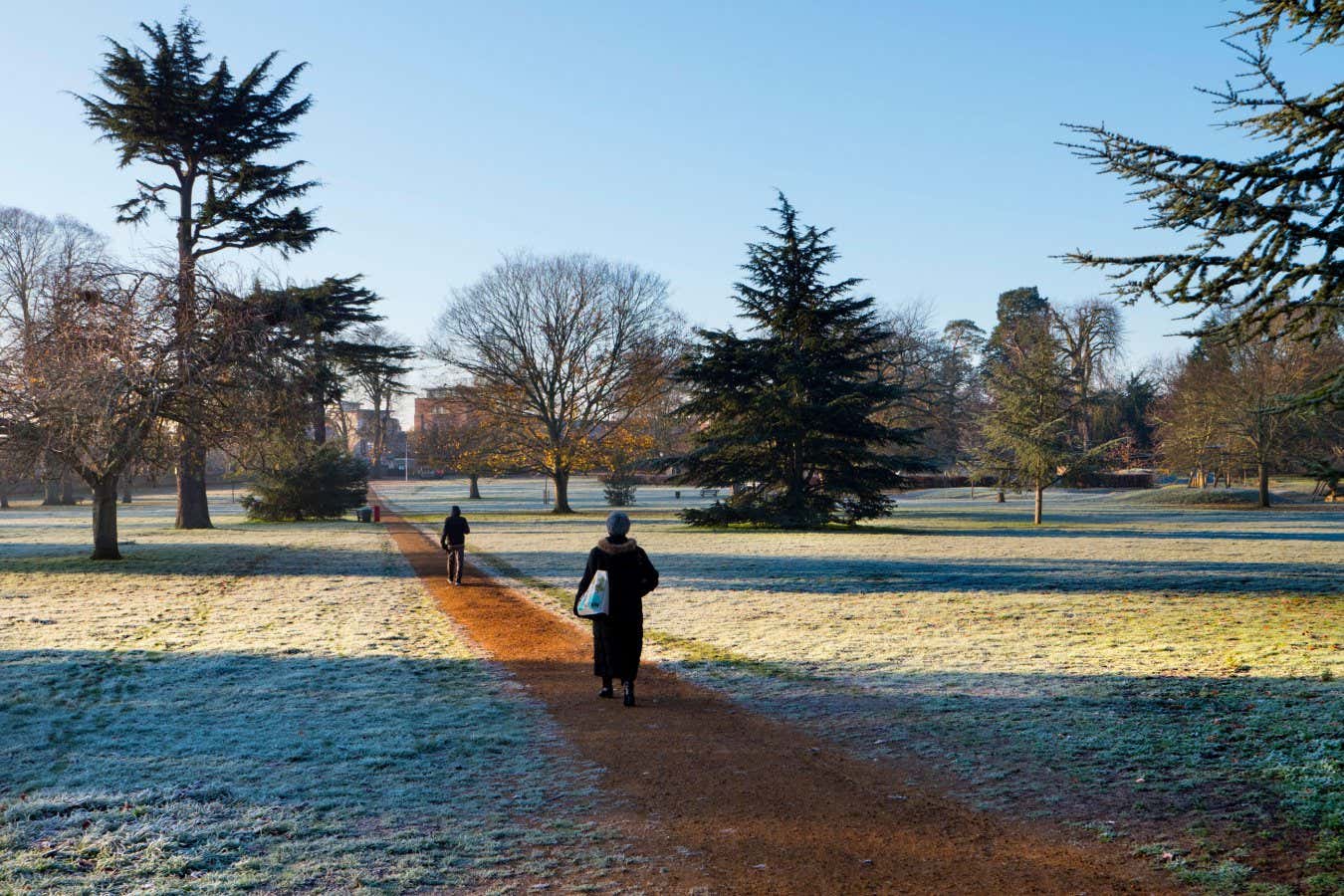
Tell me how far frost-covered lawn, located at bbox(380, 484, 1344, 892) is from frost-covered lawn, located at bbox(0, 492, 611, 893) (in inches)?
98.2

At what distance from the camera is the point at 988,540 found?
26.6m

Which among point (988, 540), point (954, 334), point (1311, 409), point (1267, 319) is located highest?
point (954, 334)

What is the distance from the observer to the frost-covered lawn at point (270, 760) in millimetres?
4574

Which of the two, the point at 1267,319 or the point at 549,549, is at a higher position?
the point at 1267,319

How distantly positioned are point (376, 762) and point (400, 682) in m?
2.56

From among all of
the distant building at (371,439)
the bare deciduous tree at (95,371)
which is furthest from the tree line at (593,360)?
the distant building at (371,439)

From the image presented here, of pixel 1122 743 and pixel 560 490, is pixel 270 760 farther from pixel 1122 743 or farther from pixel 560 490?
pixel 560 490

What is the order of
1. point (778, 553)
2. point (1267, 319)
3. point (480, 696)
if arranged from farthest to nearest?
1. point (778, 553)
2. point (1267, 319)
3. point (480, 696)

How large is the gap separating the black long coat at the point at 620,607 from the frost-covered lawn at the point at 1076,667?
3.72 ft

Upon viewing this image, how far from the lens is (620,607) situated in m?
8.14

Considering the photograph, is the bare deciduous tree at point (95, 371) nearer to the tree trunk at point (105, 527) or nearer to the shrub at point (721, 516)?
the tree trunk at point (105, 527)

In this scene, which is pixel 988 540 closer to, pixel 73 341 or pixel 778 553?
pixel 778 553

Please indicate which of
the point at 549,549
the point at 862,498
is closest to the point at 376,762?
the point at 549,549

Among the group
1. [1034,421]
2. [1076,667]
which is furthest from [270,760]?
[1034,421]
